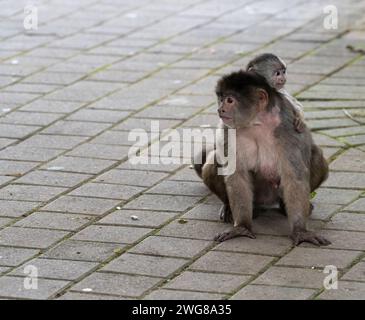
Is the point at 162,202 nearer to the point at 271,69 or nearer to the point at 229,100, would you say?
the point at 229,100

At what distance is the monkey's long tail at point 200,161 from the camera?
7.91 meters

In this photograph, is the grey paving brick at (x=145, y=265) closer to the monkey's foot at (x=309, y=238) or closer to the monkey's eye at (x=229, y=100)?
the monkey's foot at (x=309, y=238)

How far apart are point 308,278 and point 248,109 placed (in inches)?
45.6

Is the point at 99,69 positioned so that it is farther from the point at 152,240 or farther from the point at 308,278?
the point at 308,278

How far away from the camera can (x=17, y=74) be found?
1088cm

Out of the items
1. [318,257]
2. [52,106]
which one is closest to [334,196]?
[318,257]

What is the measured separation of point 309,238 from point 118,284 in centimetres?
126

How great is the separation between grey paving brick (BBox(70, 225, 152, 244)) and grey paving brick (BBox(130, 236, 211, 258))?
99mm

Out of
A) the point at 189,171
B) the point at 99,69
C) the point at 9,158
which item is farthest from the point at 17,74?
the point at 189,171

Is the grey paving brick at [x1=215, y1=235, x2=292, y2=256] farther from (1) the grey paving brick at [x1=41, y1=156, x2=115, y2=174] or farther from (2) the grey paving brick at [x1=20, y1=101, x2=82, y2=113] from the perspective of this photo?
(2) the grey paving brick at [x1=20, y1=101, x2=82, y2=113]

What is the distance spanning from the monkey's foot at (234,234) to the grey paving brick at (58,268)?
810 millimetres

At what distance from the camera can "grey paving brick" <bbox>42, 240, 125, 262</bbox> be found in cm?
677

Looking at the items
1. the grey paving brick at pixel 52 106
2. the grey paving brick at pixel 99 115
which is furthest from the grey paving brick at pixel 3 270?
the grey paving brick at pixel 52 106

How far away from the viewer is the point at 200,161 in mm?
7941
